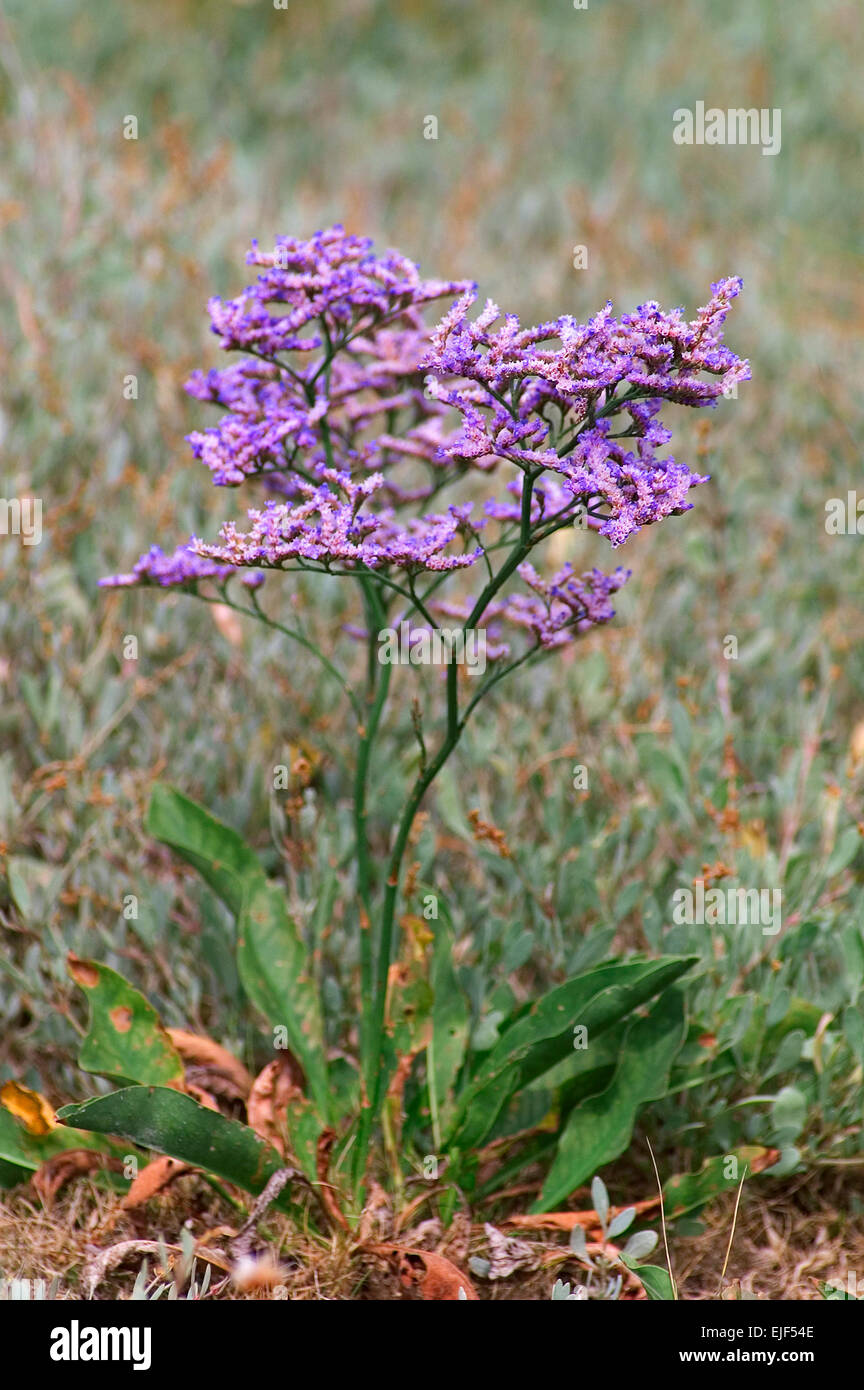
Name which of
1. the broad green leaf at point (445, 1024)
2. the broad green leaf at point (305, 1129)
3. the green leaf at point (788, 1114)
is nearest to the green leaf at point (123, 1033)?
the broad green leaf at point (305, 1129)

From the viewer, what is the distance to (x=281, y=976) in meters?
3.06

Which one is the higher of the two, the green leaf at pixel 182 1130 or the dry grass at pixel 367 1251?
the green leaf at pixel 182 1130

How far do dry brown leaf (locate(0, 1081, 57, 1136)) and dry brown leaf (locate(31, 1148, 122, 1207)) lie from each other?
0.07 m

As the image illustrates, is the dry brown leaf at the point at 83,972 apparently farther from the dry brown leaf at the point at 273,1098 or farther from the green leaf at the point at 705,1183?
Result: the green leaf at the point at 705,1183

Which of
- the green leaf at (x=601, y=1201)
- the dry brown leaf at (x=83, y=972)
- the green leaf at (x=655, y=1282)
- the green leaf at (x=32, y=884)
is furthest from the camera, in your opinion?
the green leaf at (x=32, y=884)

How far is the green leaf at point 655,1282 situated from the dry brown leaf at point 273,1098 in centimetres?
77

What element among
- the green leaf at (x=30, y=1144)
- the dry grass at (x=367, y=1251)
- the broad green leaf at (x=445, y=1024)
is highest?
the broad green leaf at (x=445, y=1024)

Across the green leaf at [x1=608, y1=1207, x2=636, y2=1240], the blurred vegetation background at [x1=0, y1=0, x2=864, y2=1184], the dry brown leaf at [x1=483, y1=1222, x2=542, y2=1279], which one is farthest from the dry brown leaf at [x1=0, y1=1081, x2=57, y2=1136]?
the green leaf at [x1=608, y1=1207, x2=636, y2=1240]

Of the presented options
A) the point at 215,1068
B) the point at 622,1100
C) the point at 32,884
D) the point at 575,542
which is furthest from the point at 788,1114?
the point at 575,542

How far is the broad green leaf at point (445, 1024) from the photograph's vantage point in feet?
9.89

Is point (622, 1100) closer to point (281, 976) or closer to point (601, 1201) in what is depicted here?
point (601, 1201)

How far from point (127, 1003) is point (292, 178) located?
19.4 ft

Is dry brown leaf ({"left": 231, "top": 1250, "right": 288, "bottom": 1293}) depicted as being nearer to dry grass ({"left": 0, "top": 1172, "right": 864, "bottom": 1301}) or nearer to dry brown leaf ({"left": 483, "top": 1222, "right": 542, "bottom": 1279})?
dry grass ({"left": 0, "top": 1172, "right": 864, "bottom": 1301})
